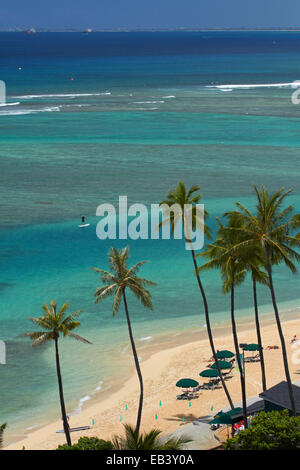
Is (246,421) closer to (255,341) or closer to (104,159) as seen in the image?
(255,341)

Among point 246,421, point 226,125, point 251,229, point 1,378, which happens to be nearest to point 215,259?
point 251,229

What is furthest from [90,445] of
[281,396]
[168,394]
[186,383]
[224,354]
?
[224,354]

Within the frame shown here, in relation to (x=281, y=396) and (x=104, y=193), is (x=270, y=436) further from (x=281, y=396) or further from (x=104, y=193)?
(x=104, y=193)

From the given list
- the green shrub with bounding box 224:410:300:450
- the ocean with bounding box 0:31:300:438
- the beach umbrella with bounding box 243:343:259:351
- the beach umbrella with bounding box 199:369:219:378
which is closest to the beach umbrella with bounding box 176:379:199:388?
the beach umbrella with bounding box 199:369:219:378

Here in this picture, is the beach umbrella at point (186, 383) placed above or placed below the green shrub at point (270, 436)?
above

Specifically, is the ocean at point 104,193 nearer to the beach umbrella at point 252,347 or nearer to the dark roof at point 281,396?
the beach umbrella at point 252,347

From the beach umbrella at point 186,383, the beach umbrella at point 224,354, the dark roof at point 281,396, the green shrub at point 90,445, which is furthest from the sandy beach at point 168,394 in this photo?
the green shrub at point 90,445
